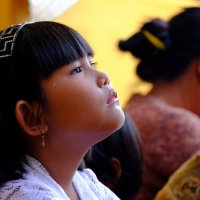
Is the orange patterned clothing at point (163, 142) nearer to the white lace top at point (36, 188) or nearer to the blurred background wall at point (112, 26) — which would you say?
the white lace top at point (36, 188)

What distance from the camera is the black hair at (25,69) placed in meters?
0.69

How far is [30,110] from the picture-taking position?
697mm

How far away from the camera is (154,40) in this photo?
54.7 inches

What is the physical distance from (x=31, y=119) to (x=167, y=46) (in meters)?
0.75

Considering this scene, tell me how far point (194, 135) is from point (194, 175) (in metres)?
0.25

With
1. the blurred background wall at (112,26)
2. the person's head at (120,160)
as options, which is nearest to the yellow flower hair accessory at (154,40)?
the person's head at (120,160)

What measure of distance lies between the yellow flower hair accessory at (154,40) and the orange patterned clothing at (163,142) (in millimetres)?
196

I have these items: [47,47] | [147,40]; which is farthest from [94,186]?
[147,40]

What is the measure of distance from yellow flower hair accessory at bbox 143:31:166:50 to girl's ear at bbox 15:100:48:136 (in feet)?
2.45

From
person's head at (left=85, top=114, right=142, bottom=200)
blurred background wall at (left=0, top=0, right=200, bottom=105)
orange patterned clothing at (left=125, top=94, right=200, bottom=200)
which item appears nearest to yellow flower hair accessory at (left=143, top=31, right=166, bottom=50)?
orange patterned clothing at (left=125, top=94, right=200, bottom=200)

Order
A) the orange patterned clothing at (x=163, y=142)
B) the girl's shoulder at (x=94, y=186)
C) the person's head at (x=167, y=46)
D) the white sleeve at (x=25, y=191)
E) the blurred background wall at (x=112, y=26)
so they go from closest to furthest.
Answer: the white sleeve at (x=25, y=191) → the girl's shoulder at (x=94, y=186) → the orange patterned clothing at (x=163, y=142) → the person's head at (x=167, y=46) → the blurred background wall at (x=112, y=26)

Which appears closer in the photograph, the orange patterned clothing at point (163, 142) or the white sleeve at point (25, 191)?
the white sleeve at point (25, 191)

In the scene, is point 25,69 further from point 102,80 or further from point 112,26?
point 112,26

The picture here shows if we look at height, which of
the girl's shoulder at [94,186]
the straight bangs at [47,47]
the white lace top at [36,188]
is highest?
the straight bangs at [47,47]
